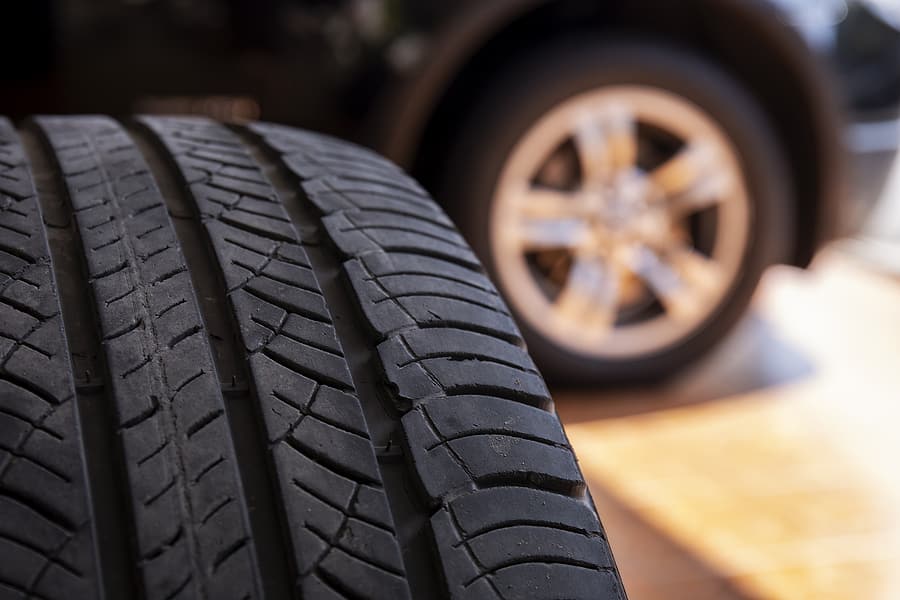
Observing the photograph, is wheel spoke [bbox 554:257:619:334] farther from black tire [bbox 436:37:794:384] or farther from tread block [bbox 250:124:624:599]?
tread block [bbox 250:124:624:599]

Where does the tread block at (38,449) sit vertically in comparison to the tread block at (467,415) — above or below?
below

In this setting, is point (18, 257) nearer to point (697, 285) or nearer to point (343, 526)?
point (343, 526)

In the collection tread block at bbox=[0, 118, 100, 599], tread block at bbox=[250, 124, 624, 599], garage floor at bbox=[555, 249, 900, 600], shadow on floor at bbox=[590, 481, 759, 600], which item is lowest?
tread block at bbox=[0, 118, 100, 599]

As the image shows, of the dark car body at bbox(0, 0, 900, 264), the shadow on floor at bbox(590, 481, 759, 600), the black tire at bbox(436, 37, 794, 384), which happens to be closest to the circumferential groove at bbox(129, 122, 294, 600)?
the shadow on floor at bbox(590, 481, 759, 600)

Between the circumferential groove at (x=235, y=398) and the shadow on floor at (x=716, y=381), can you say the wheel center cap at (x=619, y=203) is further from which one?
the circumferential groove at (x=235, y=398)

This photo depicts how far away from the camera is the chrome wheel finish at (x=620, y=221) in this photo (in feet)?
7.02

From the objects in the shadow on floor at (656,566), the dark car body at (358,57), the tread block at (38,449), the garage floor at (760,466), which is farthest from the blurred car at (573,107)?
the tread block at (38,449)

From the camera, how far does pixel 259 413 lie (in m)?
0.60

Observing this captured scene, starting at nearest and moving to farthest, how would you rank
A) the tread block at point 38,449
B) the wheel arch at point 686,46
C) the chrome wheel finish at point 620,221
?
the tread block at point 38,449 < the wheel arch at point 686,46 < the chrome wheel finish at point 620,221

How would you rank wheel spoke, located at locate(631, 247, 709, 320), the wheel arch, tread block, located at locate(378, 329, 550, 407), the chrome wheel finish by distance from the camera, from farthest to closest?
wheel spoke, located at locate(631, 247, 709, 320) → the chrome wheel finish → the wheel arch → tread block, located at locate(378, 329, 550, 407)

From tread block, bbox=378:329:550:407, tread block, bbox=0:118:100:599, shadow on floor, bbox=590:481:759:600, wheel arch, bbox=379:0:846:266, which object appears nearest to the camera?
tread block, bbox=0:118:100:599

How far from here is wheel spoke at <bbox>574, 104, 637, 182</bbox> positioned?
2.15 m

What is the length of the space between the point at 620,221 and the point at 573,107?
28 cm

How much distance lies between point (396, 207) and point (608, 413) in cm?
147
